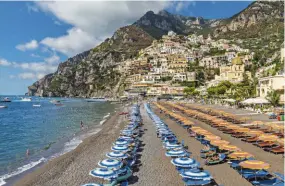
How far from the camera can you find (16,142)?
33688 millimetres

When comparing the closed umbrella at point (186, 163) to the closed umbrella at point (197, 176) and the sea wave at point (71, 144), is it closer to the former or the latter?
the closed umbrella at point (197, 176)

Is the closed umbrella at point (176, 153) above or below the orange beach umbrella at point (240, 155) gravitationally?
below

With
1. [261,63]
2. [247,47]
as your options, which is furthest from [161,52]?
[261,63]

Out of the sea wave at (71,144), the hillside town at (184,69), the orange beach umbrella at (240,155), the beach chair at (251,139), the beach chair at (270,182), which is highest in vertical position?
the hillside town at (184,69)

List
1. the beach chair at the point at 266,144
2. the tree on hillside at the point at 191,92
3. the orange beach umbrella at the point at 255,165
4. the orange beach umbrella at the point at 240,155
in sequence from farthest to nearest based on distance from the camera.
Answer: the tree on hillside at the point at 191,92 < the beach chair at the point at 266,144 < the orange beach umbrella at the point at 240,155 < the orange beach umbrella at the point at 255,165

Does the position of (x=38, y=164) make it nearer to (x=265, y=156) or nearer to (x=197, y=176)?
(x=197, y=176)

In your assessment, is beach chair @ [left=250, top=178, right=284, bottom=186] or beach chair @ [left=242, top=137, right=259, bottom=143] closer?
beach chair @ [left=250, top=178, right=284, bottom=186]

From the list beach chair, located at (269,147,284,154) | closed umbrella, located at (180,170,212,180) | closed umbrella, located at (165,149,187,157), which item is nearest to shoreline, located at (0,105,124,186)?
closed umbrella, located at (165,149,187,157)

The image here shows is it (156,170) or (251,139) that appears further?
(251,139)

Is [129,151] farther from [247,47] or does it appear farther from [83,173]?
[247,47]

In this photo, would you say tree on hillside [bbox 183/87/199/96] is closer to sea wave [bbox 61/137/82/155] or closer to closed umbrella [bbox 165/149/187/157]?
sea wave [bbox 61/137/82/155]

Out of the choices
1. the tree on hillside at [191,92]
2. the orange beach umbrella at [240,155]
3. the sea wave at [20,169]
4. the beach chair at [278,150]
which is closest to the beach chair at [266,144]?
the beach chair at [278,150]

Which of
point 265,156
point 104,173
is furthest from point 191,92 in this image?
point 104,173

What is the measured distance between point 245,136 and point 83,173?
17.0 m
